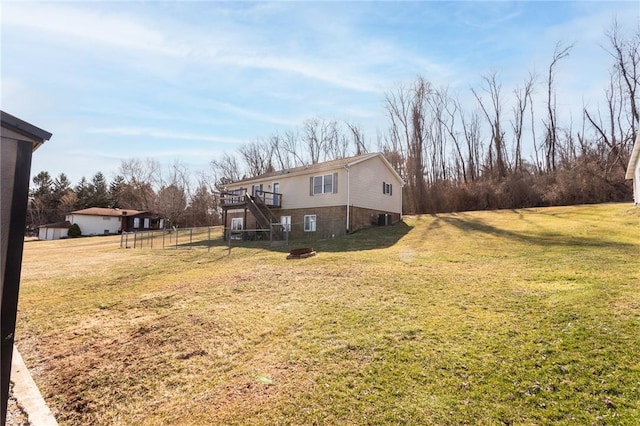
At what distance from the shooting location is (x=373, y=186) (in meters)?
24.0

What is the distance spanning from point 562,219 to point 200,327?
813 inches

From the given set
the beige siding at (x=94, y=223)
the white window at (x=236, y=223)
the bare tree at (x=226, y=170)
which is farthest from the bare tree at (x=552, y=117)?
the beige siding at (x=94, y=223)

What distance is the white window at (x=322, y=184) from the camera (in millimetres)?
22152

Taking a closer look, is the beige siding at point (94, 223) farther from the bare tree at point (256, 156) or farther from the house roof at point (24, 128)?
the house roof at point (24, 128)

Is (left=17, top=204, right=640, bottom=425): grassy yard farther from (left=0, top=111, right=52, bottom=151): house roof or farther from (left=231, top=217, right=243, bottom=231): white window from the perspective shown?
(left=231, top=217, right=243, bottom=231): white window

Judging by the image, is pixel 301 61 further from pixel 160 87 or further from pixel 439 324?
pixel 439 324

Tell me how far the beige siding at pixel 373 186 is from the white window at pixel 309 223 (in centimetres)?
306

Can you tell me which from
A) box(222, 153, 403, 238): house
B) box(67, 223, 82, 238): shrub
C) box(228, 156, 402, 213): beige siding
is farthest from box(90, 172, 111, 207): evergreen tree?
box(228, 156, 402, 213): beige siding

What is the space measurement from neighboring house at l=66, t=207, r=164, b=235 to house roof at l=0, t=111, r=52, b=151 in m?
46.7

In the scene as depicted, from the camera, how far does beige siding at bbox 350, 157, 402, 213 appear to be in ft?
72.7

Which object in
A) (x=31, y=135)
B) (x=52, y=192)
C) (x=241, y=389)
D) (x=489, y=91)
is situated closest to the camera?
(x=31, y=135)

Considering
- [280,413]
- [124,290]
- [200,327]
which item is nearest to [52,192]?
[124,290]

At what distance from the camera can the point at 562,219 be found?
18906 mm

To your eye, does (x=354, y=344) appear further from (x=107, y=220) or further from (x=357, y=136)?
(x=107, y=220)
